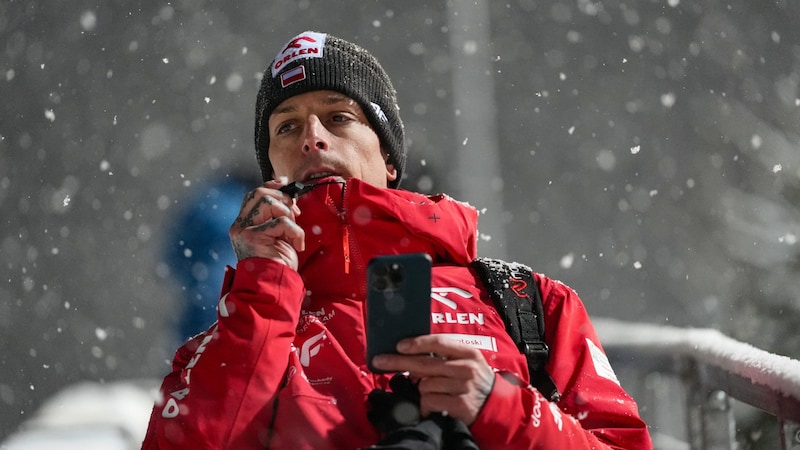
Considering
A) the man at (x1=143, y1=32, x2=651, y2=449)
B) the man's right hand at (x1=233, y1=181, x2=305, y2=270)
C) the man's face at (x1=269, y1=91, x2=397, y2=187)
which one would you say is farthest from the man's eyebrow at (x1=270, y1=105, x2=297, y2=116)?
the man's right hand at (x1=233, y1=181, x2=305, y2=270)

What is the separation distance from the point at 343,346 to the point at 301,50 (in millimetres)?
1251

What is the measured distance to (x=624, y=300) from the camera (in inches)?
363

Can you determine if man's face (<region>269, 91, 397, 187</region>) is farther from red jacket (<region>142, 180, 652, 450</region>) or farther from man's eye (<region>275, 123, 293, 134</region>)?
red jacket (<region>142, 180, 652, 450</region>)

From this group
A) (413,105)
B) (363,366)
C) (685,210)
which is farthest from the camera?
(685,210)

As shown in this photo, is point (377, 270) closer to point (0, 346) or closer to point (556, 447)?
point (556, 447)

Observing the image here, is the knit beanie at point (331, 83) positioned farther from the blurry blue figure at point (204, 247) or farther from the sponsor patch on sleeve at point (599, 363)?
the blurry blue figure at point (204, 247)

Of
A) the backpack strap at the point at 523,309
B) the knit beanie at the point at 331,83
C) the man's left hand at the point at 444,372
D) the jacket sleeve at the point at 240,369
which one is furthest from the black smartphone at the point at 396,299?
the knit beanie at the point at 331,83

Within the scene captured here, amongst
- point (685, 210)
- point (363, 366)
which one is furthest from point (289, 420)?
point (685, 210)

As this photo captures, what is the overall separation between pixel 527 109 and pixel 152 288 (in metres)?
4.34

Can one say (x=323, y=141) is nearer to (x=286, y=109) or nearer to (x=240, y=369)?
(x=286, y=109)

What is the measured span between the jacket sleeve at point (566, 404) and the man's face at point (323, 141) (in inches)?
26.1

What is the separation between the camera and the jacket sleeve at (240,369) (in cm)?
193

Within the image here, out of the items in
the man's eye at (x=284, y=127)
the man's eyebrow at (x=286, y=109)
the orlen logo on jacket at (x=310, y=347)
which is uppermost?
the man's eyebrow at (x=286, y=109)

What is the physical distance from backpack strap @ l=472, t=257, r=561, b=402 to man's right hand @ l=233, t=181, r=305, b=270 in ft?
1.77
